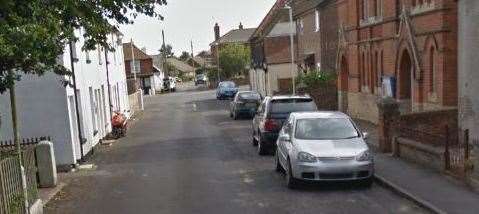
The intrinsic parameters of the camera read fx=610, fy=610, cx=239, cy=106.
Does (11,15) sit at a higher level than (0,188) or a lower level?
higher

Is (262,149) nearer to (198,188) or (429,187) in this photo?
(198,188)

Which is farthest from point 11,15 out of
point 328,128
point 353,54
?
point 353,54

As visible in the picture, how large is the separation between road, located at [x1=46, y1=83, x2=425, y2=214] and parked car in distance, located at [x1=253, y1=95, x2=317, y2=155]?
0.55m

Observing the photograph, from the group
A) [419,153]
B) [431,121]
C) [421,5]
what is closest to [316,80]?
[421,5]

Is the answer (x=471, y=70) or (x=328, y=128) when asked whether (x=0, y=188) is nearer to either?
(x=328, y=128)

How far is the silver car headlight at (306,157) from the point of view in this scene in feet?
41.6

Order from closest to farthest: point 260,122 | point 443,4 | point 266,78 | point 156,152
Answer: point 443,4 < point 260,122 < point 156,152 < point 266,78

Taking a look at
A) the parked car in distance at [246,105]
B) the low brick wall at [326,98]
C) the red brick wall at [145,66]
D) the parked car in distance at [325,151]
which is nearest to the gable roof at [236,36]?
the red brick wall at [145,66]

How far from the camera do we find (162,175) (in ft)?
53.1

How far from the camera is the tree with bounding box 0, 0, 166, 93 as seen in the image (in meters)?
9.28

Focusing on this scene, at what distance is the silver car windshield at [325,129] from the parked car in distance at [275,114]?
3999 mm

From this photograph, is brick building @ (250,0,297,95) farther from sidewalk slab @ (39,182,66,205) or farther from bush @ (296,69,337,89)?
sidewalk slab @ (39,182,66,205)

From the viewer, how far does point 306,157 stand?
1276 centimetres

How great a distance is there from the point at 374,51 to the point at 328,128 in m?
12.3
